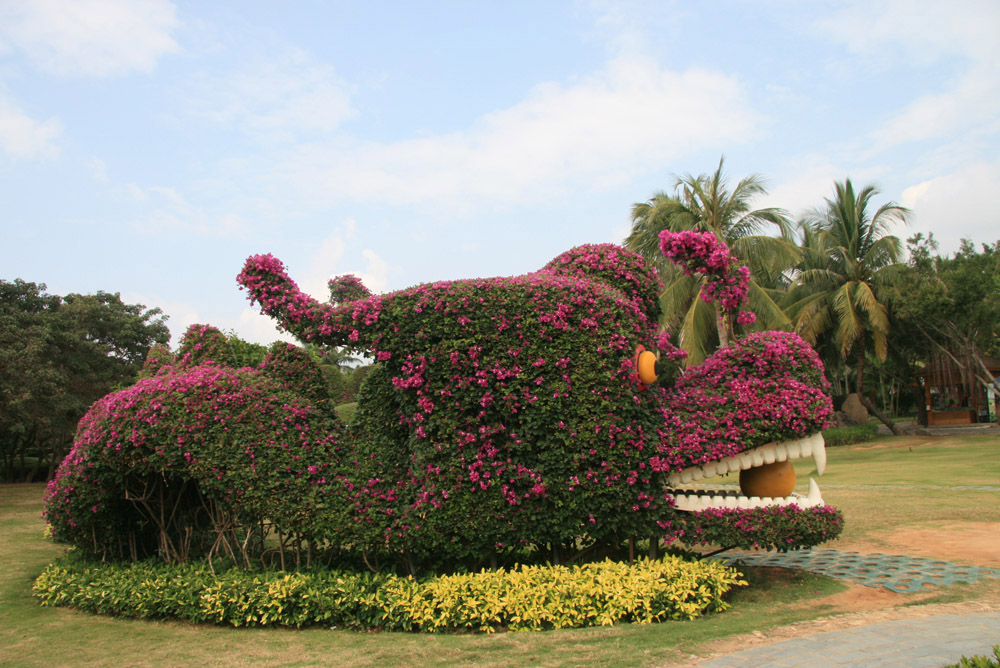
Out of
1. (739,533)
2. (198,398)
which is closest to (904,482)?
(739,533)

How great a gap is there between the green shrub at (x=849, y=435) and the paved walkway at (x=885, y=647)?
21153 millimetres

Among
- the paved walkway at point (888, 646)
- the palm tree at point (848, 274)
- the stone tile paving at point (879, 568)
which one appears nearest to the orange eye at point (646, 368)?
the paved walkway at point (888, 646)

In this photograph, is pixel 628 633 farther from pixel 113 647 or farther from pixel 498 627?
pixel 113 647

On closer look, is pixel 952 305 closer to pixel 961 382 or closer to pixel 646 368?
pixel 961 382

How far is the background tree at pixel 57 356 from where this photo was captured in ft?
54.4

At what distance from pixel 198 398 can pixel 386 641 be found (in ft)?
8.80

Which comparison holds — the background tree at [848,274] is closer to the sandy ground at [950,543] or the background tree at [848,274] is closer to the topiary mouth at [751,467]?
the sandy ground at [950,543]

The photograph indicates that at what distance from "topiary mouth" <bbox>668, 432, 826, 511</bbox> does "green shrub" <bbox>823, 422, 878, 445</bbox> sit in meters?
20.6

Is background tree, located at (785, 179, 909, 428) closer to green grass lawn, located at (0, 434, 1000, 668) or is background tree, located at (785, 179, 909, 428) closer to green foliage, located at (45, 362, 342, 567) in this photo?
green grass lawn, located at (0, 434, 1000, 668)

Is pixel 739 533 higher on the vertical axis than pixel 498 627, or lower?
higher

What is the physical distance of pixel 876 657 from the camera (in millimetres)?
4086

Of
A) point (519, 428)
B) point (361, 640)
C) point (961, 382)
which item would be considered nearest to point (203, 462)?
point (361, 640)

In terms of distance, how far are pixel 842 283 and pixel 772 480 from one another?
2124cm

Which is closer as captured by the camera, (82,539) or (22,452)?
(82,539)
